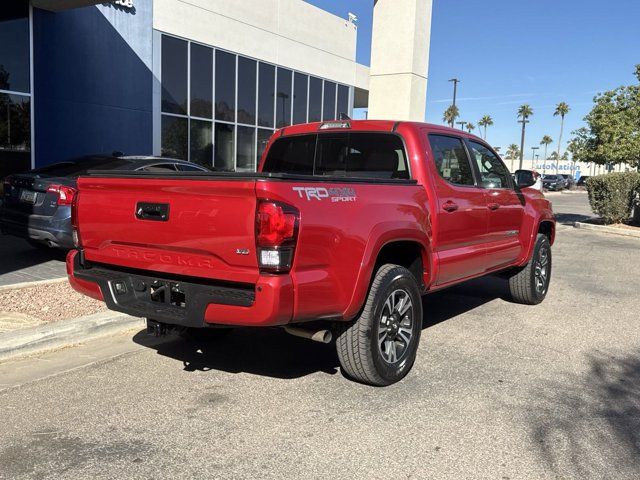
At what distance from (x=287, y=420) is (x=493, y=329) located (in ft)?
10.0

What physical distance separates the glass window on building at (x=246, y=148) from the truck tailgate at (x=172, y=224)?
1508 centimetres

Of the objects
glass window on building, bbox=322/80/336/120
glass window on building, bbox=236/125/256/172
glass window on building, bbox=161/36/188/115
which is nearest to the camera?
glass window on building, bbox=161/36/188/115

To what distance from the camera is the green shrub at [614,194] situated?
16828mm

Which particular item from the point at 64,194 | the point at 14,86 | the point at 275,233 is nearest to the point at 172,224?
the point at 275,233

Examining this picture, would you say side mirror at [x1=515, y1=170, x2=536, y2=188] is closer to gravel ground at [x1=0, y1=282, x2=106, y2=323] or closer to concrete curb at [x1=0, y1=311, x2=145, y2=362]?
concrete curb at [x1=0, y1=311, x2=145, y2=362]

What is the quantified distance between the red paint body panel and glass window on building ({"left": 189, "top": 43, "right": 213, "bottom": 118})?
13165 millimetres

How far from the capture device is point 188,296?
352 cm

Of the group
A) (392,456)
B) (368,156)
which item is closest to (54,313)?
(368,156)

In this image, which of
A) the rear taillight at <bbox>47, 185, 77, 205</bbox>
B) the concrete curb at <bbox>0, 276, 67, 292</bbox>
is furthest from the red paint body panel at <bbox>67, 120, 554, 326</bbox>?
the rear taillight at <bbox>47, 185, 77, 205</bbox>

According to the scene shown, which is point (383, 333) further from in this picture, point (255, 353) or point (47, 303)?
point (47, 303)

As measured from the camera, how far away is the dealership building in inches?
516

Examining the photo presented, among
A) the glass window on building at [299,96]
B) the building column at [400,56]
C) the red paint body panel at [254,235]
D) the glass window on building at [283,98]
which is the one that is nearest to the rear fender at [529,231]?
the red paint body panel at [254,235]

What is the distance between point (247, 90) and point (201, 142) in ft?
8.97

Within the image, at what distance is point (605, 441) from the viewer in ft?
11.2
